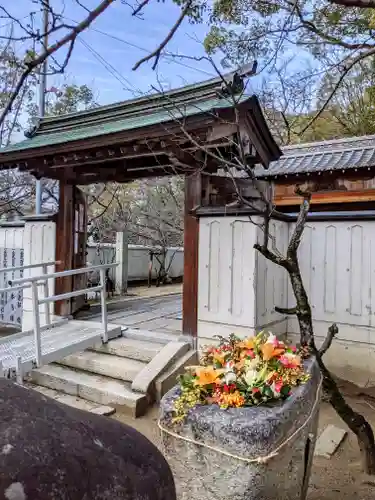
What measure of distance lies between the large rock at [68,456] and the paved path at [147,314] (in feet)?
15.2

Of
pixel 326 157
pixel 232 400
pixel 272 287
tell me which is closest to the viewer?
pixel 232 400

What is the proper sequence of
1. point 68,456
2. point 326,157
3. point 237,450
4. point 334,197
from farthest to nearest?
point 326,157 → point 334,197 → point 237,450 → point 68,456

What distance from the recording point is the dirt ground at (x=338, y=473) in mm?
2857

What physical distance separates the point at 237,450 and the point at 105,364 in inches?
132

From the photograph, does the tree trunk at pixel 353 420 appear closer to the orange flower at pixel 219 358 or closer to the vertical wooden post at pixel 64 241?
the orange flower at pixel 219 358

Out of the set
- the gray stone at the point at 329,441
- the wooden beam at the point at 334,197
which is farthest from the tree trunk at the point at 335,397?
the wooden beam at the point at 334,197

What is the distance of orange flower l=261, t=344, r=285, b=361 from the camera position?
2363mm

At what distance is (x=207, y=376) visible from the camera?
2197mm

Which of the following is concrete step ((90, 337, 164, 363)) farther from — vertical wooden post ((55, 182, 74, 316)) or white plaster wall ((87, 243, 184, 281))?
white plaster wall ((87, 243, 184, 281))

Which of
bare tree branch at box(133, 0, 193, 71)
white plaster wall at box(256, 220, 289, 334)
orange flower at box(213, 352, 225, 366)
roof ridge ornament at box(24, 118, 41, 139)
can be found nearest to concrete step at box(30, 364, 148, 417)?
white plaster wall at box(256, 220, 289, 334)

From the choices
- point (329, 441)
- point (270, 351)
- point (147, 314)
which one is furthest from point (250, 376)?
point (147, 314)

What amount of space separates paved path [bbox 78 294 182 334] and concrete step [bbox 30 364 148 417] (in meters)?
1.32

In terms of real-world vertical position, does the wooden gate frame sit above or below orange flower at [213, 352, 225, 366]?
above

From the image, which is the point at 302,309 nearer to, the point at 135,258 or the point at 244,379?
the point at 244,379
